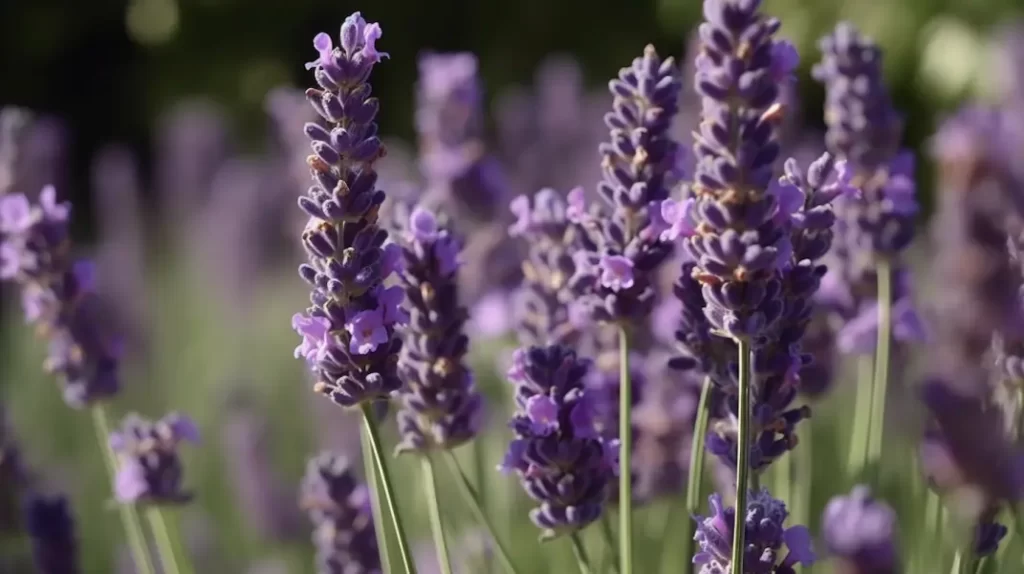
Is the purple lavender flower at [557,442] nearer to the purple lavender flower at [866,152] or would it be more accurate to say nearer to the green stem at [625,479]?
the green stem at [625,479]

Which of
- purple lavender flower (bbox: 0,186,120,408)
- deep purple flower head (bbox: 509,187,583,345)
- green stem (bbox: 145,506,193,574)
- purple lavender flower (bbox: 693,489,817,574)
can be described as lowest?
purple lavender flower (bbox: 693,489,817,574)

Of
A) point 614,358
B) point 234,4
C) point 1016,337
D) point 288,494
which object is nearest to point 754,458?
point 1016,337

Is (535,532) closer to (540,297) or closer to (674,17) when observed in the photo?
(540,297)

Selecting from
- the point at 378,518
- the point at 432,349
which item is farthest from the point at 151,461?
the point at 432,349

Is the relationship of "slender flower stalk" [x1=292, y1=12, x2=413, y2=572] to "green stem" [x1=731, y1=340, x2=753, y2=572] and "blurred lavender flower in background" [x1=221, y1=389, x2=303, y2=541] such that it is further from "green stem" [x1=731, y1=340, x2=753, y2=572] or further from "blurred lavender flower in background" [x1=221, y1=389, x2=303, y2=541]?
"blurred lavender flower in background" [x1=221, y1=389, x2=303, y2=541]

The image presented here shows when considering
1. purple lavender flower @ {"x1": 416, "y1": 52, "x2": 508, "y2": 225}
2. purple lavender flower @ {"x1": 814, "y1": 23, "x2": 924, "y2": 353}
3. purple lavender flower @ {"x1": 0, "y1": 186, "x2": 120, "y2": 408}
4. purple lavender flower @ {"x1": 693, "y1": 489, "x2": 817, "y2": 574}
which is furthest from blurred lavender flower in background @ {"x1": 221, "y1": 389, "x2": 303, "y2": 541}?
purple lavender flower @ {"x1": 693, "y1": 489, "x2": 817, "y2": 574}
